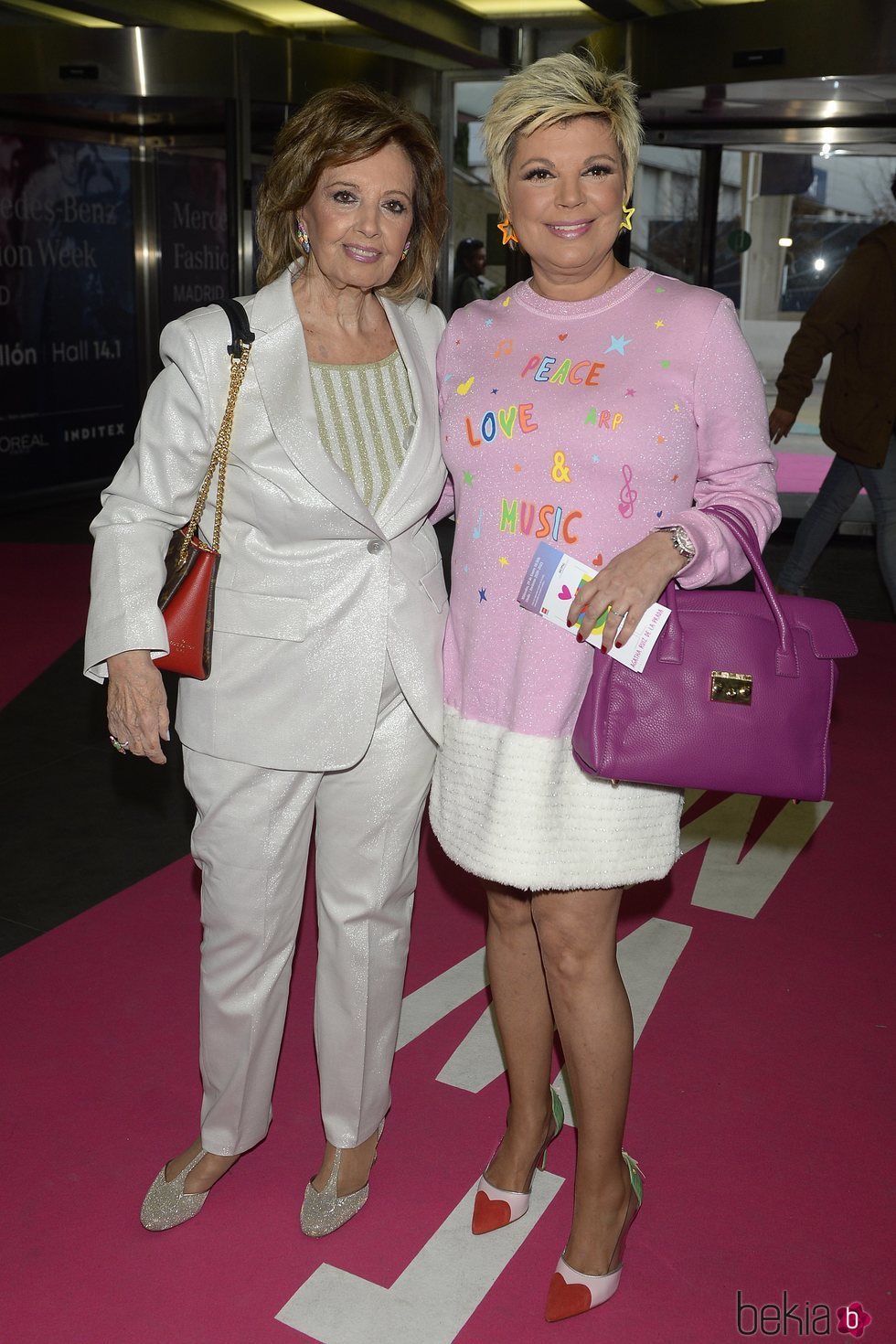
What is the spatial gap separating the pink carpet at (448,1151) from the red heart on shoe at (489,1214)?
0.09 ft

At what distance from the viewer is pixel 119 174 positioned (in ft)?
32.3

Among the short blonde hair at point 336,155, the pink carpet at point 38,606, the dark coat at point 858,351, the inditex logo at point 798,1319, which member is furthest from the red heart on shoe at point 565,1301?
the dark coat at point 858,351

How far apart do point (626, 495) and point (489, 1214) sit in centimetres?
128

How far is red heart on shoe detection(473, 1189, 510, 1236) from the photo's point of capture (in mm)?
2135

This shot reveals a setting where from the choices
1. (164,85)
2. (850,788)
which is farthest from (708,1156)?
(164,85)

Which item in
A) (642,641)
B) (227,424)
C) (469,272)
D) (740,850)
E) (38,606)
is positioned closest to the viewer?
(642,641)

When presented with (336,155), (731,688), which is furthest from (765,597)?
(336,155)

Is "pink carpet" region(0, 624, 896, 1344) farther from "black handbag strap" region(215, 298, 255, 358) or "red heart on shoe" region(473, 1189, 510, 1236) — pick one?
"black handbag strap" region(215, 298, 255, 358)

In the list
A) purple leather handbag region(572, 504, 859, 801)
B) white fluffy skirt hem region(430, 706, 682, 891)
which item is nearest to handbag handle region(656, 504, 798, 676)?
purple leather handbag region(572, 504, 859, 801)

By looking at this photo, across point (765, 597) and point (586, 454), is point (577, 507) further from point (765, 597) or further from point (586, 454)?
point (765, 597)

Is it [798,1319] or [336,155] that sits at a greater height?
[336,155]

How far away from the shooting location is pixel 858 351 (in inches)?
222

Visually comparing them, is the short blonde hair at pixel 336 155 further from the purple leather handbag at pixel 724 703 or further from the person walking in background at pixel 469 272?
the person walking in background at pixel 469 272

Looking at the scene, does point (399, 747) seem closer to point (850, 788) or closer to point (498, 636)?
point (498, 636)
